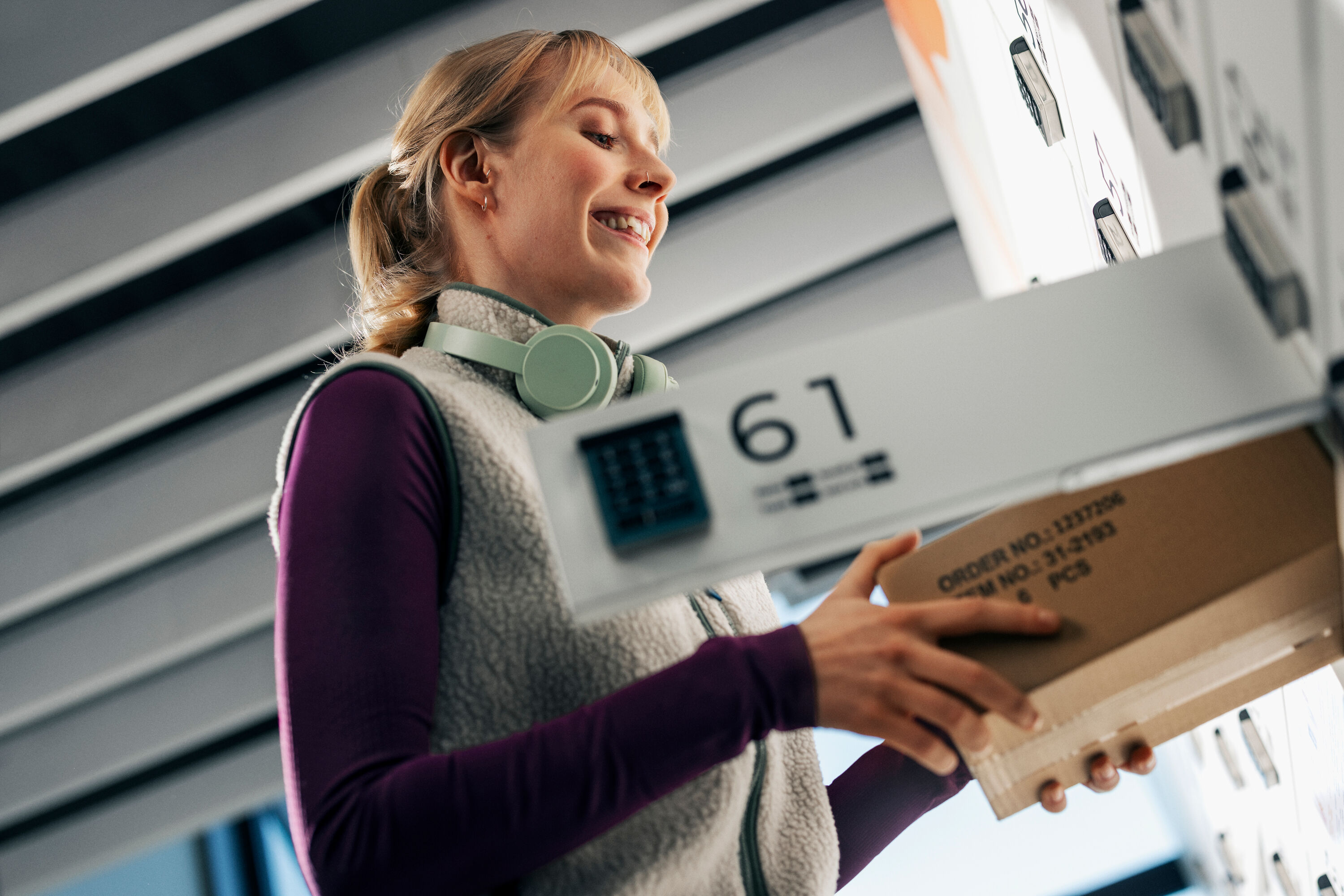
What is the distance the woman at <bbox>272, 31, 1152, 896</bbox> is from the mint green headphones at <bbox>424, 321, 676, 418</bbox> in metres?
0.02

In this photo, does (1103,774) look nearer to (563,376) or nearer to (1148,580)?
(1148,580)

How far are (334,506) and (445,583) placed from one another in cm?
11

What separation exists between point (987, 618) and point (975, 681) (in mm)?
44

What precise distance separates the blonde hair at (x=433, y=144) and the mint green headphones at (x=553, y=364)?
0.16 m

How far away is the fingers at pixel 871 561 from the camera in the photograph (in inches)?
30.2

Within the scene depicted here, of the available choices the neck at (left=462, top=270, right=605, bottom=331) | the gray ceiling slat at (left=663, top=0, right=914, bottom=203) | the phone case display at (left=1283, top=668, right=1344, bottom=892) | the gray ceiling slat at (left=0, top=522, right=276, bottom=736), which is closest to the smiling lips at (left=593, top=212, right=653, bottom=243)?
the neck at (left=462, top=270, right=605, bottom=331)

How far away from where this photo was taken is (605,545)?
63cm

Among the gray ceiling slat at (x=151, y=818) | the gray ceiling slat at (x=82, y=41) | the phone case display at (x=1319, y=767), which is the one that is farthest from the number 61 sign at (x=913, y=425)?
the gray ceiling slat at (x=151, y=818)

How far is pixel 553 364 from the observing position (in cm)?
97

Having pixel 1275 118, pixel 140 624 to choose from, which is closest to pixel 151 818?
pixel 140 624

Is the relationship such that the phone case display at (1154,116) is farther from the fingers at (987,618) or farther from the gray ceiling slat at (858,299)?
the gray ceiling slat at (858,299)

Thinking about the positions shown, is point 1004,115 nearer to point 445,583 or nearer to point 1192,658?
point 1192,658

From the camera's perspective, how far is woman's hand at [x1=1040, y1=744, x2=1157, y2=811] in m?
0.84

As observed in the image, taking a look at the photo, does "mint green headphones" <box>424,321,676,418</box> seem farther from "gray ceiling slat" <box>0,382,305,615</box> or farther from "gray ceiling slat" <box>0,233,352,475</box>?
"gray ceiling slat" <box>0,382,305,615</box>
